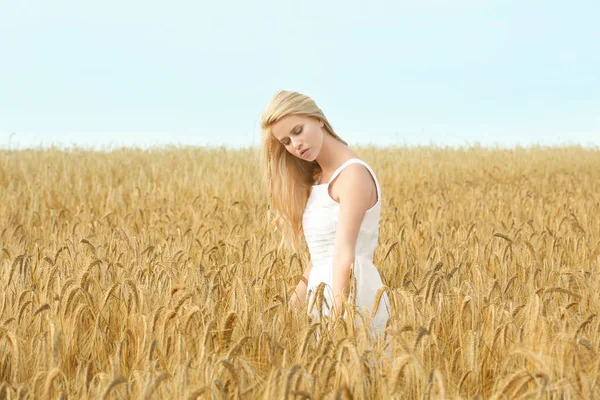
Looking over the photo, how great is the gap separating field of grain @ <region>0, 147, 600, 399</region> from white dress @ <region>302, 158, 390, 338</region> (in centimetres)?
22

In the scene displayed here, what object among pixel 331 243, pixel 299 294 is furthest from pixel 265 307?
pixel 331 243

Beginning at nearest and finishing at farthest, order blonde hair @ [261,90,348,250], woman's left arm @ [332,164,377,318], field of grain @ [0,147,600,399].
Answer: field of grain @ [0,147,600,399] < woman's left arm @ [332,164,377,318] < blonde hair @ [261,90,348,250]

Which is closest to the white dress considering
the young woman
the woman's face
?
the young woman

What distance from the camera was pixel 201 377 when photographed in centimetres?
160

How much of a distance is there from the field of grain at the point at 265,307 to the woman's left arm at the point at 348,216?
0.84 ft

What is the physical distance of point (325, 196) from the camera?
2893mm

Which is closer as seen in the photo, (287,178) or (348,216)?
(348,216)

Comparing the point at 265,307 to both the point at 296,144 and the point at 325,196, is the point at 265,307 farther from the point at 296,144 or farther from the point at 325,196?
the point at 296,144

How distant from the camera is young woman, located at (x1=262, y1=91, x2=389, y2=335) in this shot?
2666 millimetres

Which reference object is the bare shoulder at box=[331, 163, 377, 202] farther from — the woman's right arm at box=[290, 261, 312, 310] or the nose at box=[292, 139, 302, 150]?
the woman's right arm at box=[290, 261, 312, 310]

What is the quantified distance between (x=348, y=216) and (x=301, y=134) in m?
0.44

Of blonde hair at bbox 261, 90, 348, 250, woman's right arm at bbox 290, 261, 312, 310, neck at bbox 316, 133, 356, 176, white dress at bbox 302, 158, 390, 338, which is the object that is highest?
neck at bbox 316, 133, 356, 176

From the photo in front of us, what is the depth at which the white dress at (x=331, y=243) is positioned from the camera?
9.18 feet

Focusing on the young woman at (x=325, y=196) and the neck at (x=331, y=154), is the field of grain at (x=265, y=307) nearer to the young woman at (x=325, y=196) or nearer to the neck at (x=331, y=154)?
the young woman at (x=325, y=196)
